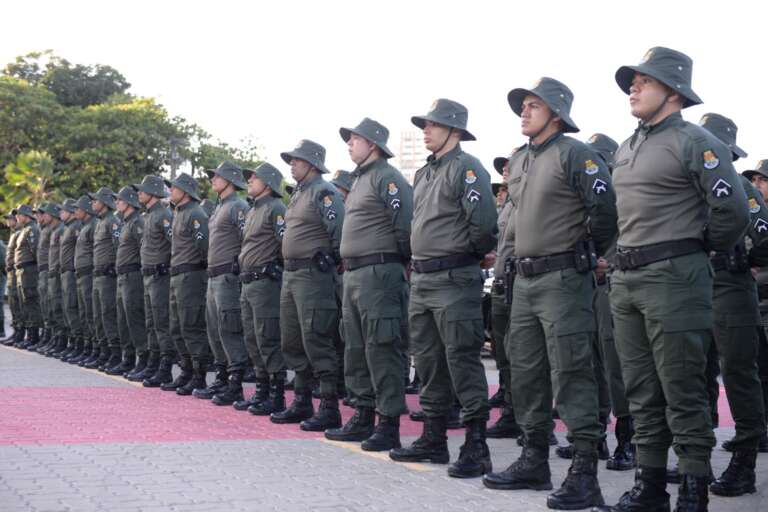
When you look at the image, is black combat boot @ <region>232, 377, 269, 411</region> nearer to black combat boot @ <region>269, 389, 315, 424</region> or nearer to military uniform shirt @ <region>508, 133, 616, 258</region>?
black combat boot @ <region>269, 389, 315, 424</region>

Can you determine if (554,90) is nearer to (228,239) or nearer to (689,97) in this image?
(689,97)

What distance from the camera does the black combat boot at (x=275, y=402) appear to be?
33.1 ft

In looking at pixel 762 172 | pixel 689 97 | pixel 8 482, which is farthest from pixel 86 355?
pixel 689 97

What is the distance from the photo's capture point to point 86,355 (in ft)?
50.8

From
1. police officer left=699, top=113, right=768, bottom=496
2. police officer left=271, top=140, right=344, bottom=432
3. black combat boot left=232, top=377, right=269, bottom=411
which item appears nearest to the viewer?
police officer left=699, top=113, right=768, bottom=496

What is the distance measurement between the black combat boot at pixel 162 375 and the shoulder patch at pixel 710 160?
8013 mm

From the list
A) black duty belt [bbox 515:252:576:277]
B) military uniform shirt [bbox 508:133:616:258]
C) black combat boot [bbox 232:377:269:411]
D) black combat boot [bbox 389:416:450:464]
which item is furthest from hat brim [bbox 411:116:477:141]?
black combat boot [bbox 232:377:269:411]

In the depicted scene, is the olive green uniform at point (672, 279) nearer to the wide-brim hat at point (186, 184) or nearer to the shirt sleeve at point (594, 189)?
the shirt sleeve at point (594, 189)

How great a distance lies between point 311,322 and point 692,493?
4295mm

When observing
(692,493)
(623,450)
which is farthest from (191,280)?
(692,493)

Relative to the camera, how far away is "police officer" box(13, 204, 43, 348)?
59.7ft

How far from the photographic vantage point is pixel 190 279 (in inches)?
460

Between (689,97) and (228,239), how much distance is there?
6.01 metres

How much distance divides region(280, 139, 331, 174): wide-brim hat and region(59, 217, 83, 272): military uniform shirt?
7.05m
